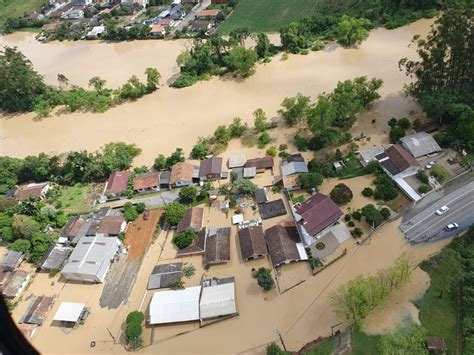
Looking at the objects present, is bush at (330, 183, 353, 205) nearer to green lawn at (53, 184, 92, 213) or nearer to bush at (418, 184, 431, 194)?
bush at (418, 184, 431, 194)

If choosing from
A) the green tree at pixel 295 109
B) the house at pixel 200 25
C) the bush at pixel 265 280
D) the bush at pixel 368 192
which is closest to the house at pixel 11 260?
the bush at pixel 265 280

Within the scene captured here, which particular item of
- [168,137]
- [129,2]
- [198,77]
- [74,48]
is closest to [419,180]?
[168,137]

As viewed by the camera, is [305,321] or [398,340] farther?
[305,321]

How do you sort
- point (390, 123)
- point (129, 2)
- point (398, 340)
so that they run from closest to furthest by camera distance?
point (398, 340) → point (390, 123) → point (129, 2)

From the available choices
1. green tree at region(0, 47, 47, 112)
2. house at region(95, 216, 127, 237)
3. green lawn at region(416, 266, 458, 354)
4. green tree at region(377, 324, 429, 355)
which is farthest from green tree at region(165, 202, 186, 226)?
green tree at region(0, 47, 47, 112)

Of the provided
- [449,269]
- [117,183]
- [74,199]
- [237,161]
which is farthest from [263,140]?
[449,269]

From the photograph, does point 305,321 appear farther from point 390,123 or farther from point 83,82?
point 83,82
